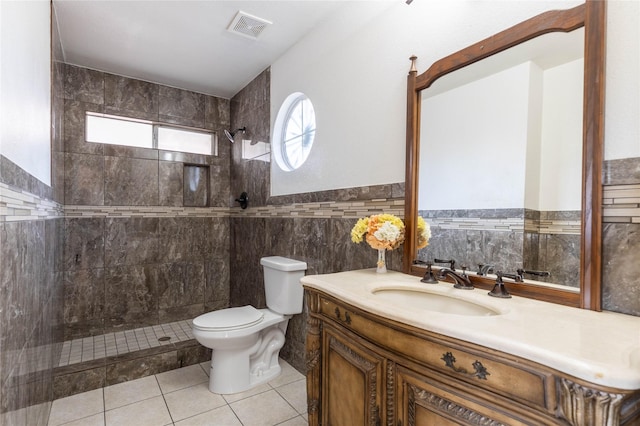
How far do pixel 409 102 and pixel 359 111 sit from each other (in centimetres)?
38

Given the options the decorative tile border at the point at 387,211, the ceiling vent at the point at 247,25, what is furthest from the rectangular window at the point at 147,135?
the ceiling vent at the point at 247,25

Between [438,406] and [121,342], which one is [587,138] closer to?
[438,406]

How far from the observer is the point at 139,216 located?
3104 mm

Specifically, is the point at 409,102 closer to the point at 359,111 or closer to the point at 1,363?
the point at 359,111

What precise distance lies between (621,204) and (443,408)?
80cm

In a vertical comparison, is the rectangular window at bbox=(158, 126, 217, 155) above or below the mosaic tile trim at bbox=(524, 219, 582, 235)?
above

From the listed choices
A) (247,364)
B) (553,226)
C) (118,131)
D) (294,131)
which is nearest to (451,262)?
(553,226)

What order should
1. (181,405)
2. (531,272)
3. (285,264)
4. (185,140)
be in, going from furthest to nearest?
(185,140) < (285,264) < (181,405) < (531,272)

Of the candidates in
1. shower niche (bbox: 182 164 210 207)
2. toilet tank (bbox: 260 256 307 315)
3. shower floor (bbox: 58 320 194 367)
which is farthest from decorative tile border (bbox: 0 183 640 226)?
shower floor (bbox: 58 320 194 367)

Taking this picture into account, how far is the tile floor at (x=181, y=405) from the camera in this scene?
1.86m

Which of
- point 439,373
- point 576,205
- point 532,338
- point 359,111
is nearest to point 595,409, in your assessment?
point 532,338

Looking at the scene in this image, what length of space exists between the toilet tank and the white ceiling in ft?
5.48

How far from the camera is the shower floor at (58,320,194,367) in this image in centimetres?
238

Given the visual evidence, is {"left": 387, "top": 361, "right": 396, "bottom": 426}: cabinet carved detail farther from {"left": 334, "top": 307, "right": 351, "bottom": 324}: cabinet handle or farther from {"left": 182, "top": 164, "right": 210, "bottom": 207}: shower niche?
{"left": 182, "top": 164, "right": 210, "bottom": 207}: shower niche
